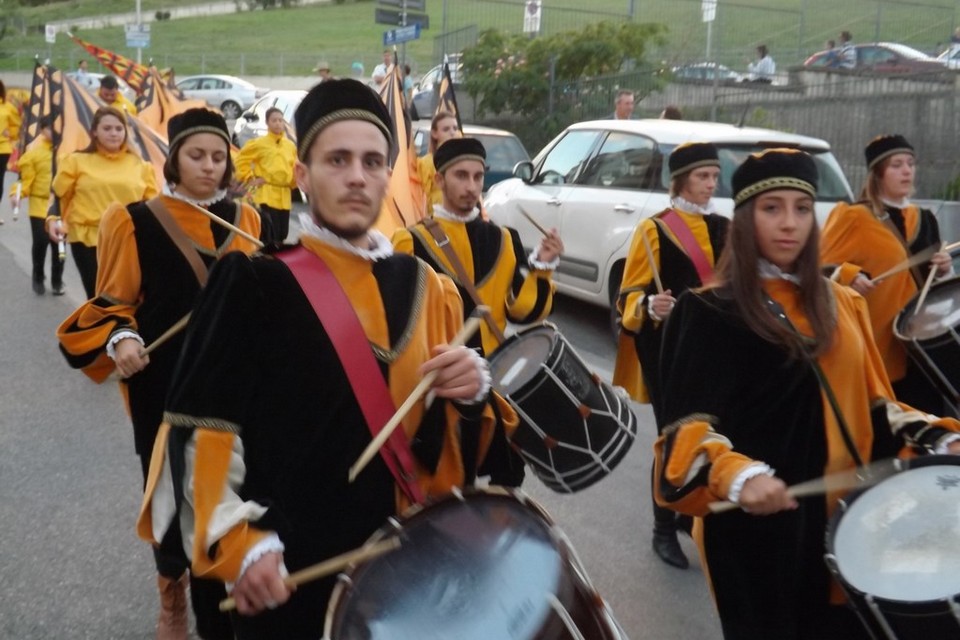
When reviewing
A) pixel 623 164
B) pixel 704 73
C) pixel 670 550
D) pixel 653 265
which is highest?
pixel 704 73

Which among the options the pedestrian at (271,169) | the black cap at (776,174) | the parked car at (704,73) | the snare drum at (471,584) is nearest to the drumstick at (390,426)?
the snare drum at (471,584)

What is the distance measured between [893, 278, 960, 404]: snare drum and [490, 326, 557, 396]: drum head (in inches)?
61.1

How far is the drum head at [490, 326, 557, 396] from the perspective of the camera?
12.9 feet

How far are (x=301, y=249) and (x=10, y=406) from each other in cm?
576

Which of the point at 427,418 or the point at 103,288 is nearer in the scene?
the point at 427,418

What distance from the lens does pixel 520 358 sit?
408 cm

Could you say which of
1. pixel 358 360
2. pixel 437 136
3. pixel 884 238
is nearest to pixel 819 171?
pixel 437 136

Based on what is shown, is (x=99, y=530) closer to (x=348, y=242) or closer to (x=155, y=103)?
(x=348, y=242)

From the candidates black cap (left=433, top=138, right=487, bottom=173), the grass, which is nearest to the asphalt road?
black cap (left=433, top=138, right=487, bottom=173)

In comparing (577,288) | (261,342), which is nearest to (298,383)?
(261,342)

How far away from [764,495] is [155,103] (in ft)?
46.8

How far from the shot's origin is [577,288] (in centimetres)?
1040

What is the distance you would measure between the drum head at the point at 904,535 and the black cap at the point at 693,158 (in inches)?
108

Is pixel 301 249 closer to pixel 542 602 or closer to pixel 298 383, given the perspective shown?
pixel 298 383
